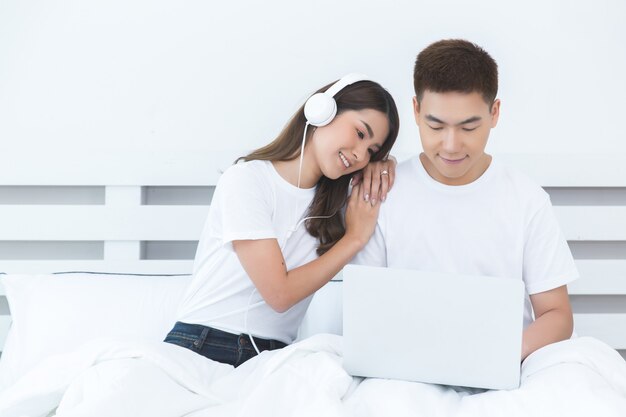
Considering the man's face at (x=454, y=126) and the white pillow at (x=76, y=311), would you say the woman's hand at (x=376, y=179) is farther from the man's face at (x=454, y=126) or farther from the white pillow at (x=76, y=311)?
the white pillow at (x=76, y=311)

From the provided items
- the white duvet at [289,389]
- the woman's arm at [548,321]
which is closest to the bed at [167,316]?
the white duvet at [289,389]

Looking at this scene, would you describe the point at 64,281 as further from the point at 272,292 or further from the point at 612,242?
the point at 612,242

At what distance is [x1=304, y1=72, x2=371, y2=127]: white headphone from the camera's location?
1.60 m

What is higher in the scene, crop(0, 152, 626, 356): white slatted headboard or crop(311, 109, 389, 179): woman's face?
crop(311, 109, 389, 179): woman's face

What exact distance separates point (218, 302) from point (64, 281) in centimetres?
43

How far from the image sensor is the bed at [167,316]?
116 cm

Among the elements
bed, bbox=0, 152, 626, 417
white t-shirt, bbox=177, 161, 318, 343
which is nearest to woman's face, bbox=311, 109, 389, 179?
white t-shirt, bbox=177, 161, 318, 343

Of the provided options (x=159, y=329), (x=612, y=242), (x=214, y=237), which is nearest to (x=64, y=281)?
(x=159, y=329)

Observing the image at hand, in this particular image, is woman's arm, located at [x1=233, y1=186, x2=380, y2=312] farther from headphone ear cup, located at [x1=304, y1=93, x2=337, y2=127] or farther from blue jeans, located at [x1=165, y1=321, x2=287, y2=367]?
headphone ear cup, located at [x1=304, y1=93, x2=337, y2=127]

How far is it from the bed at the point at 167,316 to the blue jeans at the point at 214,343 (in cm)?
11

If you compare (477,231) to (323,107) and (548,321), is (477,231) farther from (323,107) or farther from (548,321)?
(323,107)

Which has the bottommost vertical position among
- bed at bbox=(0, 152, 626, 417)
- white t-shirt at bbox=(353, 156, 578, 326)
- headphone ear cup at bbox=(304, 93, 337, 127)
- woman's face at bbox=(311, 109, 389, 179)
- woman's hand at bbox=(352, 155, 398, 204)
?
bed at bbox=(0, 152, 626, 417)

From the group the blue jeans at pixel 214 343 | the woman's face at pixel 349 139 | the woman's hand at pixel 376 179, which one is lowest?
the blue jeans at pixel 214 343

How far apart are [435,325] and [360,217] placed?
1.64 ft
